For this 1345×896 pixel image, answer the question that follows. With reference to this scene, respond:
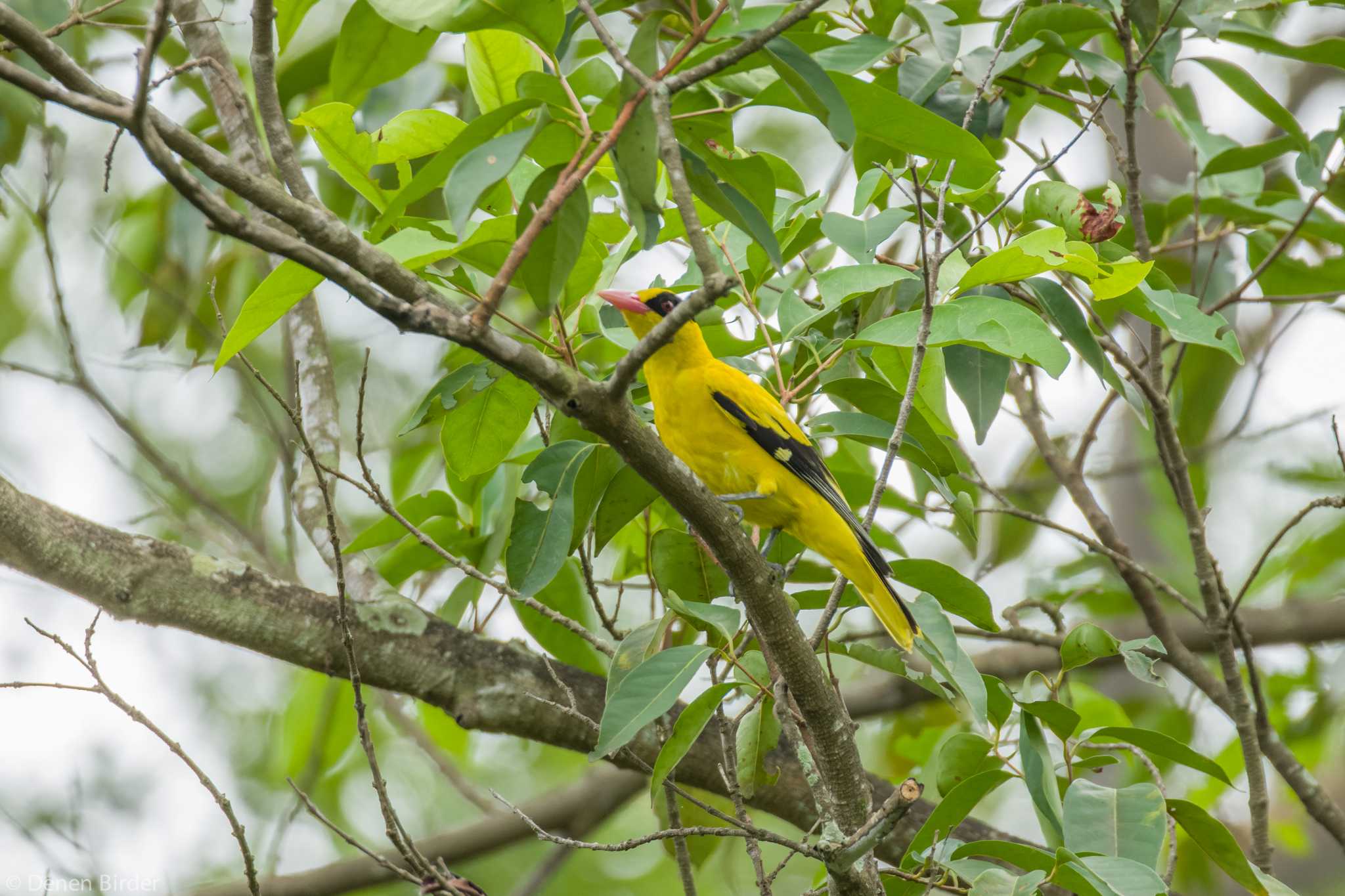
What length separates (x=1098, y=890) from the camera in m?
2.05

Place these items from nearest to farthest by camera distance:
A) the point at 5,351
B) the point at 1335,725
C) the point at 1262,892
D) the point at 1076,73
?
the point at 1262,892 < the point at 1076,73 < the point at 1335,725 < the point at 5,351

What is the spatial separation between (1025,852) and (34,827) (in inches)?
132

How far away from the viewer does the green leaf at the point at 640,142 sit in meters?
1.74

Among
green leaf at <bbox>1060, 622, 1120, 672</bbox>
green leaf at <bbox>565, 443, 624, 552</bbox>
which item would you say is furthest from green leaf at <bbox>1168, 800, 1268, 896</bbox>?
green leaf at <bbox>565, 443, 624, 552</bbox>

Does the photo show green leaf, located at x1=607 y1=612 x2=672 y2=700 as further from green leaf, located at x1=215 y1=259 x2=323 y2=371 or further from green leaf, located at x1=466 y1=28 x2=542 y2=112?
green leaf, located at x1=466 y1=28 x2=542 y2=112

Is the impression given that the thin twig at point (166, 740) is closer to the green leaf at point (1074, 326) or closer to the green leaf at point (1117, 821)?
the green leaf at point (1117, 821)

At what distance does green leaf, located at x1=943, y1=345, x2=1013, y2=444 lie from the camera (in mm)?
2951

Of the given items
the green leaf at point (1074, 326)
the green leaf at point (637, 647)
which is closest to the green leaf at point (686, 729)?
the green leaf at point (637, 647)

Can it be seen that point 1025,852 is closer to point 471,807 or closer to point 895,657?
point 895,657

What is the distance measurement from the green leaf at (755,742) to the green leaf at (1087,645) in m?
0.68

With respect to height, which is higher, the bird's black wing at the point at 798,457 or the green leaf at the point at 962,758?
the bird's black wing at the point at 798,457

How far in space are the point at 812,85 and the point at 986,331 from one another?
74 centimetres

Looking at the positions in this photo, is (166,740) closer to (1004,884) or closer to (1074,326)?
(1004,884)

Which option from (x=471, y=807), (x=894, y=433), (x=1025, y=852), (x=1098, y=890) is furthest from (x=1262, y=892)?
(x=471, y=807)
